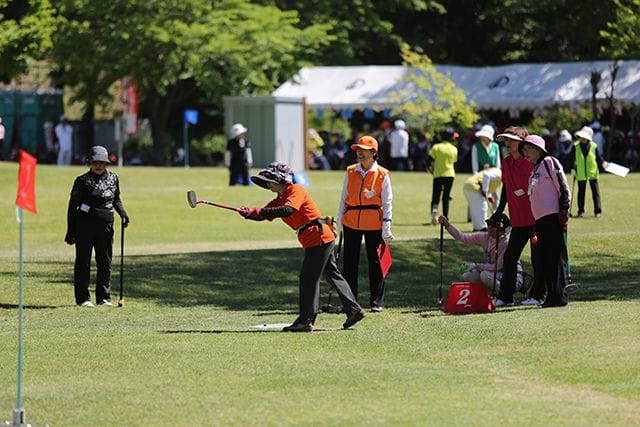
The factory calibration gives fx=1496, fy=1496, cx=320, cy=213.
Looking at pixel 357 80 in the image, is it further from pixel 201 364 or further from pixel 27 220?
pixel 201 364

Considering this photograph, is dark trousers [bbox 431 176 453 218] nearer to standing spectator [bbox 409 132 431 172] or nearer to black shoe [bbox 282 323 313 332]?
black shoe [bbox 282 323 313 332]

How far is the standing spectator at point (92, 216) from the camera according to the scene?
57.6 ft

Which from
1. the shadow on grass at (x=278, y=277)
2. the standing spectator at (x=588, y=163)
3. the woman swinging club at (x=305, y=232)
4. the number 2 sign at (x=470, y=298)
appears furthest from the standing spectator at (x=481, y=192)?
the woman swinging club at (x=305, y=232)

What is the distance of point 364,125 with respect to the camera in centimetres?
5919

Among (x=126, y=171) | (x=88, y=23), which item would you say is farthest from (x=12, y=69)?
(x=88, y=23)

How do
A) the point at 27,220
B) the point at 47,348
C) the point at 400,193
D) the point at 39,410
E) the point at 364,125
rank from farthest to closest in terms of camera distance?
1. the point at 364,125
2. the point at 400,193
3. the point at 27,220
4. the point at 47,348
5. the point at 39,410

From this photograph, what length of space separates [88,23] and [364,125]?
11450 mm

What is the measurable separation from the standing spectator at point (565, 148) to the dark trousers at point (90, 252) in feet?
90.0

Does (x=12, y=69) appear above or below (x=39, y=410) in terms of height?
above

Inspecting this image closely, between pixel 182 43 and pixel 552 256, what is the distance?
134 feet

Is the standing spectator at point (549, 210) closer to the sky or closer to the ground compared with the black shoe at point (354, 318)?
closer to the sky

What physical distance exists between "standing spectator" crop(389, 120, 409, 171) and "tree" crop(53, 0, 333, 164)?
29.3 ft

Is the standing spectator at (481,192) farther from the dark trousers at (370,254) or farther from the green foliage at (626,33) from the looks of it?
the green foliage at (626,33)

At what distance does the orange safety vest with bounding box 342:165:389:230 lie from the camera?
16297 mm
